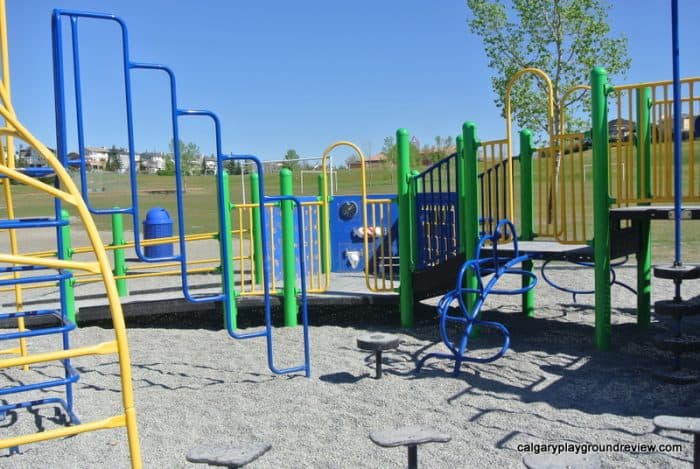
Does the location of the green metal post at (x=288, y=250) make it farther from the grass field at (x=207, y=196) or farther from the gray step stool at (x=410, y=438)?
the grass field at (x=207, y=196)

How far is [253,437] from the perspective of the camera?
425 centimetres

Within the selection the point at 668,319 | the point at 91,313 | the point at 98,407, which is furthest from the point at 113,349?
the point at 668,319

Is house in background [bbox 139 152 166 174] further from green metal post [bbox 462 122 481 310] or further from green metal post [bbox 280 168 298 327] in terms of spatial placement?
green metal post [bbox 462 122 481 310]

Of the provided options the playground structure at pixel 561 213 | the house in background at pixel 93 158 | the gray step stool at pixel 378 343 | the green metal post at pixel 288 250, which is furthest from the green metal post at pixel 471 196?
the house in background at pixel 93 158

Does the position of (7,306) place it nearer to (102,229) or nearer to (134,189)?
(134,189)

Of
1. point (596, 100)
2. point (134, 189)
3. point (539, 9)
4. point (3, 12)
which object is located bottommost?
point (134, 189)

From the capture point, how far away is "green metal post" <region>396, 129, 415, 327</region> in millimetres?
7527

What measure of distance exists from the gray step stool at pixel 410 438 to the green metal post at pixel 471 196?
3.75 m

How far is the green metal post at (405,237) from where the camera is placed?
24.7 ft

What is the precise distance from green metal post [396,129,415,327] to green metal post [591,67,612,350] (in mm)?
2096

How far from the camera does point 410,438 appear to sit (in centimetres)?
307

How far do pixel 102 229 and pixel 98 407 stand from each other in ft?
71.7

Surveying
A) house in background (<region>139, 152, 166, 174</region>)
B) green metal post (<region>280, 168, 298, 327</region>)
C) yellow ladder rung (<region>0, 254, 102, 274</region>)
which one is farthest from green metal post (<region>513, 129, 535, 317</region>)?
yellow ladder rung (<region>0, 254, 102, 274</region>)

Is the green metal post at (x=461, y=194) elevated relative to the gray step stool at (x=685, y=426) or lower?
elevated
